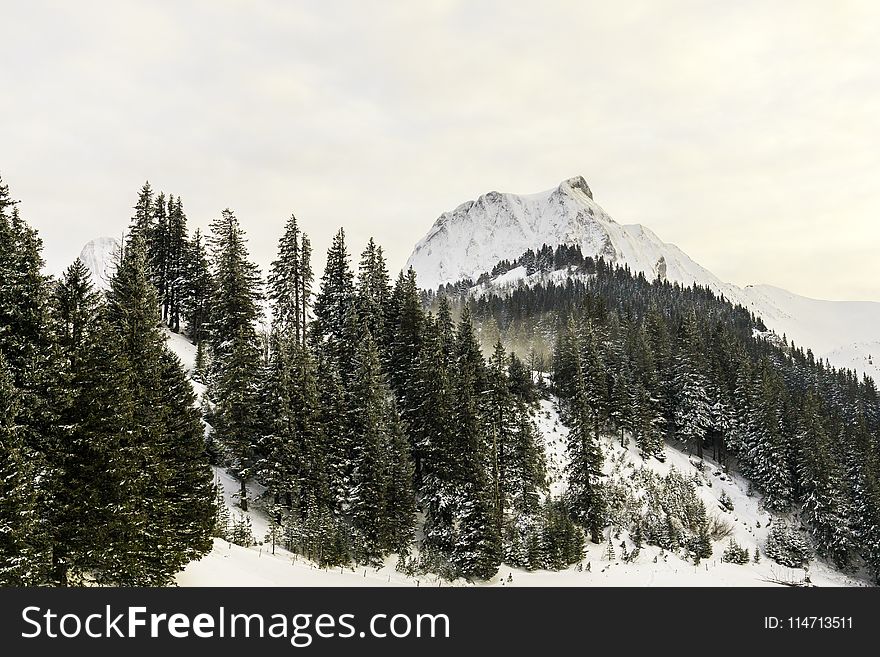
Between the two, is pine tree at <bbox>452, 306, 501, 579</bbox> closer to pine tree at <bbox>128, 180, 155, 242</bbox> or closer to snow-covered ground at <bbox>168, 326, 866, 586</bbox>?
snow-covered ground at <bbox>168, 326, 866, 586</bbox>

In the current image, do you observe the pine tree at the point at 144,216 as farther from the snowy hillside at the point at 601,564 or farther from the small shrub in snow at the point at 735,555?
the small shrub in snow at the point at 735,555

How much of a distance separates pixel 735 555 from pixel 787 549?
7272 millimetres

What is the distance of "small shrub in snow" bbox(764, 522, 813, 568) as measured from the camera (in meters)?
54.1

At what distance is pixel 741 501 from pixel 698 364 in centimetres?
1972

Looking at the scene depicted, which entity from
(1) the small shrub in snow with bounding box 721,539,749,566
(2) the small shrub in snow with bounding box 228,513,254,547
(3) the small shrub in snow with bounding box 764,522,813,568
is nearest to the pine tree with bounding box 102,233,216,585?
(2) the small shrub in snow with bounding box 228,513,254,547

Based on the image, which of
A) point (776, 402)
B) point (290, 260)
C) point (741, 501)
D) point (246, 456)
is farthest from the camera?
point (776, 402)

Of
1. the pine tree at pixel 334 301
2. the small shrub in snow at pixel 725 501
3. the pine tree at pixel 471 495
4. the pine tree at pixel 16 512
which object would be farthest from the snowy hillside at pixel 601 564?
the pine tree at pixel 334 301

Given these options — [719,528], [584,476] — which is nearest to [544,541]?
[584,476]

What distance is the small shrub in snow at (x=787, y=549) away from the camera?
5406cm
